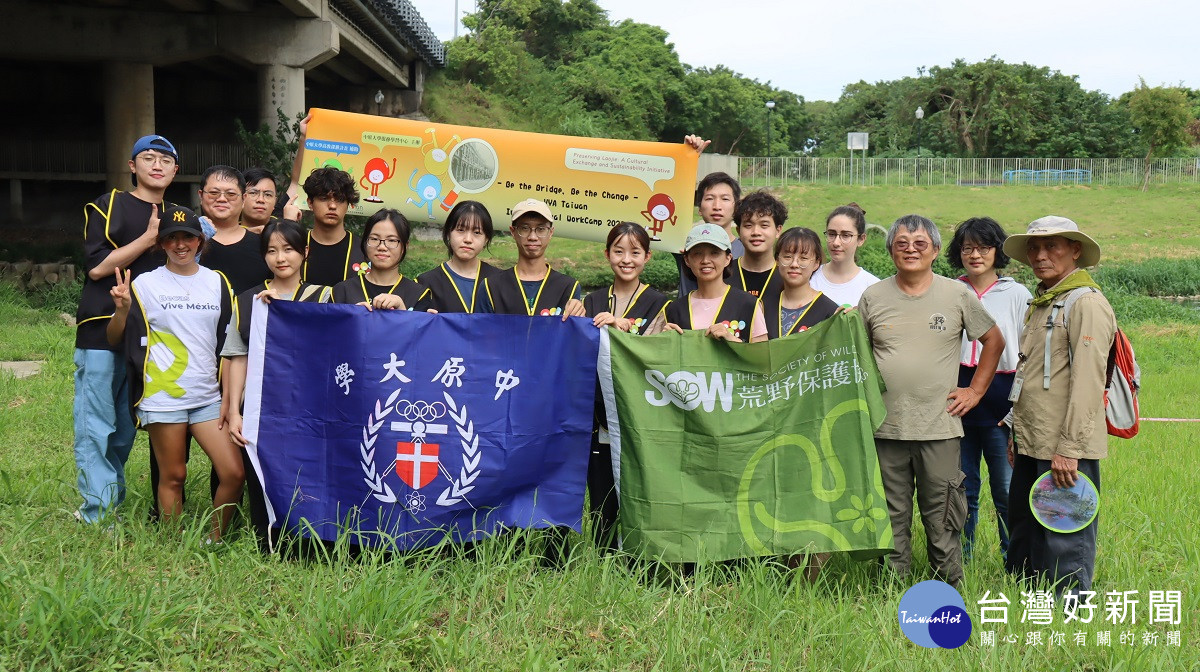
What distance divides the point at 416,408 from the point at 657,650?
1.61 m

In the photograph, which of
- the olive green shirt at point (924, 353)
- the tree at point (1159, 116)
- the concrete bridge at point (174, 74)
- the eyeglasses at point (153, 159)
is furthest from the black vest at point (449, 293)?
the tree at point (1159, 116)

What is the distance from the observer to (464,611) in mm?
4055

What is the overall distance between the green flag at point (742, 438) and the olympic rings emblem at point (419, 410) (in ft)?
2.73

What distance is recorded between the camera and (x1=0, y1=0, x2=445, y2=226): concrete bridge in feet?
66.2

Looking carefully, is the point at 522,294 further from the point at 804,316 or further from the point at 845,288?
the point at 845,288

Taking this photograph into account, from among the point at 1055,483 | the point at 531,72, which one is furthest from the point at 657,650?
the point at 531,72

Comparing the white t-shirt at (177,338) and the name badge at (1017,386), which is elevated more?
the white t-shirt at (177,338)

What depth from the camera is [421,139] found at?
7059mm

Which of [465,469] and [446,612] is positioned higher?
[465,469]

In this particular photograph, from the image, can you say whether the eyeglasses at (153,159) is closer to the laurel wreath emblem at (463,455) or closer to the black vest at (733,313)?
the laurel wreath emblem at (463,455)

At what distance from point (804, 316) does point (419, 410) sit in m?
1.98

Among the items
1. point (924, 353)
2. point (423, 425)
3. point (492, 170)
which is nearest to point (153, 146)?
point (423, 425)

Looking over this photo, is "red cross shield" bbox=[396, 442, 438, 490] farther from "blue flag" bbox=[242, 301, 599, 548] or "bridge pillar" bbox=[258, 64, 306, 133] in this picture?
"bridge pillar" bbox=[258, 64, 306, 133]

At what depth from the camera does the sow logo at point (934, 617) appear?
409cm
